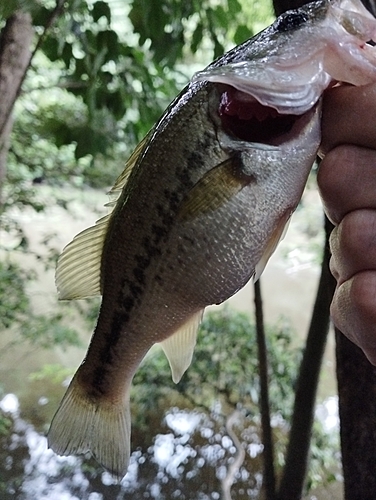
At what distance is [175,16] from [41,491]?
2.06 metres

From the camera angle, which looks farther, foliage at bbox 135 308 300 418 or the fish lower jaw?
foliage at bbox 135 308 300 418

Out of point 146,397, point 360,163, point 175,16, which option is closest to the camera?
point 360,163

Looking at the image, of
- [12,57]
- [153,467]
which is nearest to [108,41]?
[12,57]

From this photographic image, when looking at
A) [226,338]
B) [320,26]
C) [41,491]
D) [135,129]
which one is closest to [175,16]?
[135,129]


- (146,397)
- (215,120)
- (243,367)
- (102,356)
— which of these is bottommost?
(243,367)

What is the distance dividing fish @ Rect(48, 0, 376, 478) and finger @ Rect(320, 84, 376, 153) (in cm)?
2

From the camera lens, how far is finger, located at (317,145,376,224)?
684 millimetres

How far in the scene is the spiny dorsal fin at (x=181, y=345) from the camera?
2.78 feet

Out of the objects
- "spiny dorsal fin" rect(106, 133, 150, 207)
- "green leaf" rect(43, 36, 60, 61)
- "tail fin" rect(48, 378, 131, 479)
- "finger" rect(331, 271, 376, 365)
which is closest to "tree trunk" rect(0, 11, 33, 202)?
"green leaf" rect(43, 36, 60, 61)

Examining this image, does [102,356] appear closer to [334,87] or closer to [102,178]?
[334,87]

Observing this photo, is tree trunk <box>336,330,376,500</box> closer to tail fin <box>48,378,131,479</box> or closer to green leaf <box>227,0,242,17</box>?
tail fin <box>48,378,131,479</box>

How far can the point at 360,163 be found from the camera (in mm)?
684

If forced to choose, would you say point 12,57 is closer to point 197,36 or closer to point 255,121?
point 197,36

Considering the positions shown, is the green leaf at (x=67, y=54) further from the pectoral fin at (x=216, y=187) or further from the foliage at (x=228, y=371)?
the foliage at (x=228, y=371)
